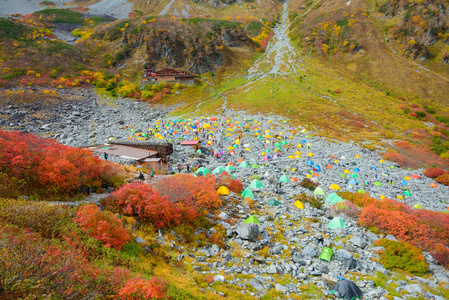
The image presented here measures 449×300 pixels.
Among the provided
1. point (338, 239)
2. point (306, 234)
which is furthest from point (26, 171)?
point (338, 239)

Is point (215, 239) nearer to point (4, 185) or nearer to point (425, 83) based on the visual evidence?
point (4, 185)

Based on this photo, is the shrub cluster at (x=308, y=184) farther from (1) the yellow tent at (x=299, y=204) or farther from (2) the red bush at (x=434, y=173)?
(2) the red bush at (x=434, y=173)

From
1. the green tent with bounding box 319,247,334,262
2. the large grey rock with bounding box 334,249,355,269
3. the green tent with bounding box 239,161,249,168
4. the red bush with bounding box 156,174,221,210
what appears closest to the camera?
the large grey rock with bounding box 334,249,355,269

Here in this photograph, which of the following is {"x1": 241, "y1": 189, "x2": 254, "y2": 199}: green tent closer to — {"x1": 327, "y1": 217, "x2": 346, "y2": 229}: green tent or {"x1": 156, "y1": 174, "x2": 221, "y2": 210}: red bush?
{"x1": 156, "y1": 174, "x2": 221, "y2": 210}: red bush

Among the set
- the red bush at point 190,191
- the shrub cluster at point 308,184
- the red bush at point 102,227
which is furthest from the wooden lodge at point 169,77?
the red bush at point 102,227

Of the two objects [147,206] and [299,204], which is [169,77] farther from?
[147,206]

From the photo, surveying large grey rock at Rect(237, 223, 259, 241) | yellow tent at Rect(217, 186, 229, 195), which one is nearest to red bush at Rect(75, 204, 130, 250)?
large grey rock at Rect(237, 223, 259, 241)
